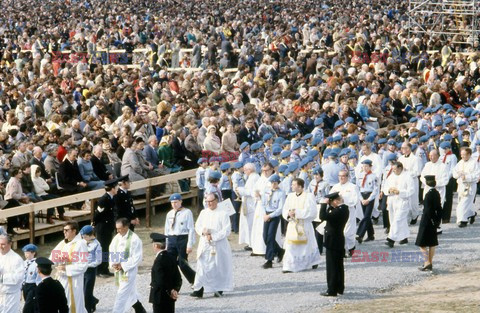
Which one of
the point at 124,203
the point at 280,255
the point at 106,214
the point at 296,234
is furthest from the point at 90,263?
the point at 280,255

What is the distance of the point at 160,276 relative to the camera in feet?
47.9

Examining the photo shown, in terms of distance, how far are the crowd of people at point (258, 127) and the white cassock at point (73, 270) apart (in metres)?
0.78

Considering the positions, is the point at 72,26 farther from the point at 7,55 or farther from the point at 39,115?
the point at 39,115

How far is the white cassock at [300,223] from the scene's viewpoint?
59.1ft

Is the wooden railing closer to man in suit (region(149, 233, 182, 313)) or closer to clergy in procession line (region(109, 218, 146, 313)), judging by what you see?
clergy in procession line (region(109, 218, 146, 313))

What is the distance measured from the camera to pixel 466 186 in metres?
21.6

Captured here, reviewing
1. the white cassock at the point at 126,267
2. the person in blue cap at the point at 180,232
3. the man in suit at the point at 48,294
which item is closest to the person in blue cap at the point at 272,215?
the person in blue cap at the point at 180,232

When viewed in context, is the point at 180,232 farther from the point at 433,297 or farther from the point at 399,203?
the point at 399,203

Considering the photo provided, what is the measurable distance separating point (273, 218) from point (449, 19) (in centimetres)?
2736

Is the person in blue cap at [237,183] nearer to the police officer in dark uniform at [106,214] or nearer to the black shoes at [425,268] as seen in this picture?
the police officer in dark uniform at [106,214]


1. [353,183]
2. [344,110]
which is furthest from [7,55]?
[353,183]

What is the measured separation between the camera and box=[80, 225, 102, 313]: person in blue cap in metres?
15.5

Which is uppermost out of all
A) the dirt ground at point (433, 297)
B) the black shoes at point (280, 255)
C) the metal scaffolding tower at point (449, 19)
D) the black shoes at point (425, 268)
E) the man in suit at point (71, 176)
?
the metal scaffolding tower at point (449, 19)

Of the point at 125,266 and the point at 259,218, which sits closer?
the point at 125,266
